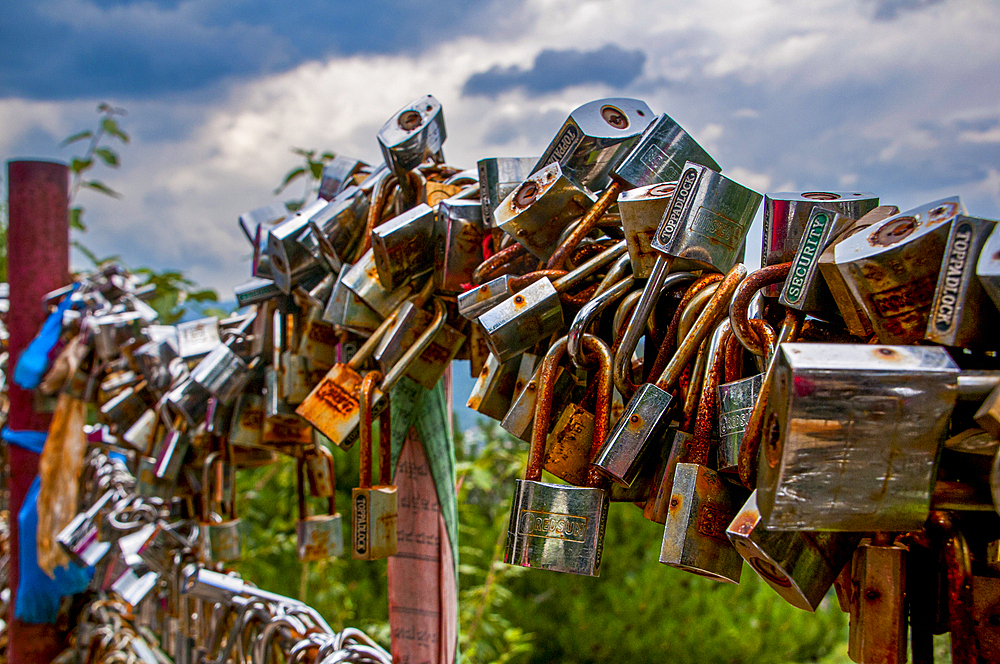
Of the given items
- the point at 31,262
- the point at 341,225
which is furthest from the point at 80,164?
the point at 341,225

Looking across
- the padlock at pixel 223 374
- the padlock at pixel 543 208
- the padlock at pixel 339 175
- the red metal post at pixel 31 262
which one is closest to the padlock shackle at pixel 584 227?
the padlock at pixel 543 208

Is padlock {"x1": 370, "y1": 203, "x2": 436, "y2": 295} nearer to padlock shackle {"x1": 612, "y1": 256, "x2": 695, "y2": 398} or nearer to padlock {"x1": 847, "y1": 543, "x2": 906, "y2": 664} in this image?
padlock shackle {"x1": 612, "y1": 256, "x2": 695, "y2": 398}

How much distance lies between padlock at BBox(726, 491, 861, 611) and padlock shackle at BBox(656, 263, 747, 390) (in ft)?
0.32

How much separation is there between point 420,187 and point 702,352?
365 mm

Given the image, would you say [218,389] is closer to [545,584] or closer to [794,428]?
[794,428]

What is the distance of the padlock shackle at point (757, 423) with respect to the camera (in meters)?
0.35

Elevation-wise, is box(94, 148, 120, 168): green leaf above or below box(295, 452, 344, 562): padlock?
above

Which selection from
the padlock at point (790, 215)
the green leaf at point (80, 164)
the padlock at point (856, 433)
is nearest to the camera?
the padlock at point (856, 433)

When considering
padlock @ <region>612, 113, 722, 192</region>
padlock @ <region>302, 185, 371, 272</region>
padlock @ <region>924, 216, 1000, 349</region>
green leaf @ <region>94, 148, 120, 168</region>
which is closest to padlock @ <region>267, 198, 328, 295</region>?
padlock @ <region>302, 185, 371, 272</region>

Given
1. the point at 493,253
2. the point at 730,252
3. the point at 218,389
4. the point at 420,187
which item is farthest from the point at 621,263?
the point at 218,389

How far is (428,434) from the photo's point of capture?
836 mm

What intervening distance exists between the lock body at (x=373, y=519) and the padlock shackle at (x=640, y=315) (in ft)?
0.91

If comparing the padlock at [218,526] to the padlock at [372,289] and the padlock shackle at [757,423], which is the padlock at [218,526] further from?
the padlock shackle at [757,423]

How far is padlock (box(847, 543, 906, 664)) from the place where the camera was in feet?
1.17
